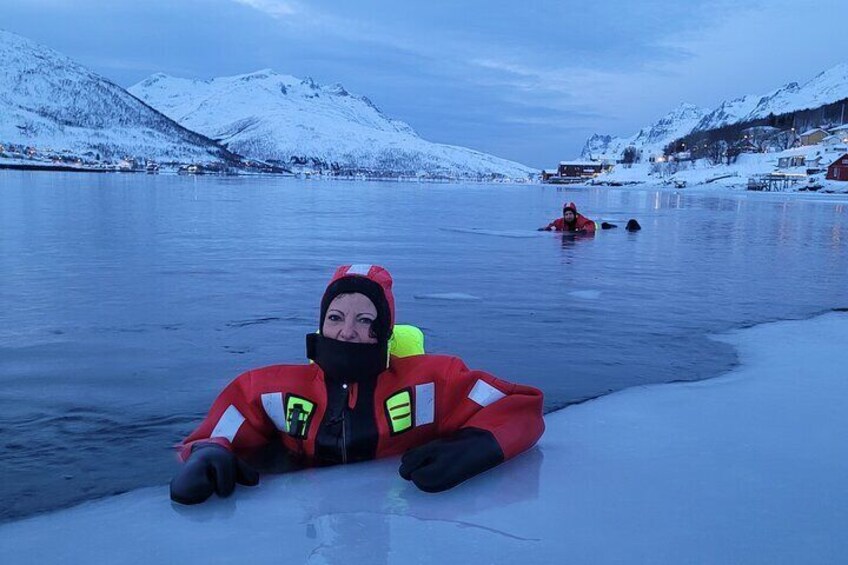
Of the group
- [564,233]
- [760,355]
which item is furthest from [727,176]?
[760,355]

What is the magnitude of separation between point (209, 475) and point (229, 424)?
0.37 meters

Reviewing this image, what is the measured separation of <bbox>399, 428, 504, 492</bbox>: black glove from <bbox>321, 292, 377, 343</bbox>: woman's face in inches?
22.0

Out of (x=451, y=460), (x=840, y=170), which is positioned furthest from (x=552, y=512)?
(x=840, y=170)

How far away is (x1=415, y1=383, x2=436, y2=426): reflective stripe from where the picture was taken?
333 centimetres

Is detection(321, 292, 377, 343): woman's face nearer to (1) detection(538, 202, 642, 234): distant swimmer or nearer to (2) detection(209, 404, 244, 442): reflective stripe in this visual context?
(2) detection(209, 404, 244, 442): reflective stripe

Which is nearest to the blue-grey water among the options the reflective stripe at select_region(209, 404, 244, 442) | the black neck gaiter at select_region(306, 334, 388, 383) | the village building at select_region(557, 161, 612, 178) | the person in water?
the reflective stripe at select_region(209, 404, 244, 442)

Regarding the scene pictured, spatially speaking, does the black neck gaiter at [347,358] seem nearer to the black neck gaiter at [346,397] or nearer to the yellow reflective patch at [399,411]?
the black neck gaiter at [346,397]

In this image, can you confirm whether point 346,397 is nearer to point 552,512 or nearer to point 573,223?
point 552,512

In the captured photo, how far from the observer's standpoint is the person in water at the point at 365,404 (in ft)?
10.3

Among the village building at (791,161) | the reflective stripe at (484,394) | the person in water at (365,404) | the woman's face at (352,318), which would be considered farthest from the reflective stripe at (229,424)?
the village building at (791,161)

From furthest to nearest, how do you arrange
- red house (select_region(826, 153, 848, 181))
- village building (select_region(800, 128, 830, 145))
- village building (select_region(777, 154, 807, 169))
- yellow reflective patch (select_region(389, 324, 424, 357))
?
village building (select_region(800, 128, 830, 145)) → village building (select_region(777, 154, 807, 169)) → red house (select_region(826, 153, 848, 181)) → yellow reflective patch (select_region(389, 324, 424, 357))

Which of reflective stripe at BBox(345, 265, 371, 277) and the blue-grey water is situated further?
the blue-grey water

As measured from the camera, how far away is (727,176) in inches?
4173

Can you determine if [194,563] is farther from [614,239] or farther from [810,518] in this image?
[614,239]
